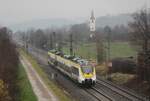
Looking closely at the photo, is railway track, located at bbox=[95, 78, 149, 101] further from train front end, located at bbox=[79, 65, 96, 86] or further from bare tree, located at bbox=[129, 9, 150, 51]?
bare tree, located at bbox=[129, 9, 150, 51]

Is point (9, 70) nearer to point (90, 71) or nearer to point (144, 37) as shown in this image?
point (90, 71)

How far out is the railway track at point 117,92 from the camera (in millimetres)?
37469

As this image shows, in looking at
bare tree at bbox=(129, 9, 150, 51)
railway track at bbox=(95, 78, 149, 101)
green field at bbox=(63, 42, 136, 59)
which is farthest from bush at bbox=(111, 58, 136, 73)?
green field at bbox=(63, 42, 136, 59)

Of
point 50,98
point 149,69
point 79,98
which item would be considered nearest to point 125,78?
point 149,69

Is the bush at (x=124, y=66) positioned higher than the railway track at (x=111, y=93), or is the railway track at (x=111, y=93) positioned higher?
the bush at (x=124, y=66)

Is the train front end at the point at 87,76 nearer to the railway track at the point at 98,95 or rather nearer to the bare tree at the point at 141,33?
the railway track at the point at 98,95

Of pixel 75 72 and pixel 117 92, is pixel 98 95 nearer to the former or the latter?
pixel 117 92

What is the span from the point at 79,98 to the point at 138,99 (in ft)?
22.9

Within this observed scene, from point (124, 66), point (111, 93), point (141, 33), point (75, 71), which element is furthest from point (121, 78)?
point (111, 93)

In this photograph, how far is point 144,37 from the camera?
53500mm

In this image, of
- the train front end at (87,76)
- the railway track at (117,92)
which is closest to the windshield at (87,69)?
the train front end at (87,76)

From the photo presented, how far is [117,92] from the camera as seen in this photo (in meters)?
41.5

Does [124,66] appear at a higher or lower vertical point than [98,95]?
higher

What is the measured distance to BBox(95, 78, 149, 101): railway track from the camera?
37469 millimetres
